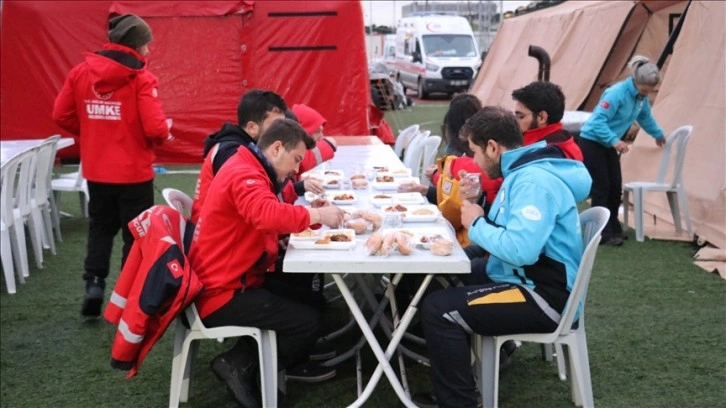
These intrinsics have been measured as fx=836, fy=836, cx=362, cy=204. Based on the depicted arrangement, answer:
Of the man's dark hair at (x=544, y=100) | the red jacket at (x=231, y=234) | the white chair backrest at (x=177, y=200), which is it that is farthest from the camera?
the man's dark hair at (x=544, y=100)

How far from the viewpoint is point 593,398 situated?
3732 mm

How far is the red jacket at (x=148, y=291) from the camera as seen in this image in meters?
3.16

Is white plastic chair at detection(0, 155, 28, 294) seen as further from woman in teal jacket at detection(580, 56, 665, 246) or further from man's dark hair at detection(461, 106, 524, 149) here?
woman in teal jacket at detection(580, 56, 665, 246)

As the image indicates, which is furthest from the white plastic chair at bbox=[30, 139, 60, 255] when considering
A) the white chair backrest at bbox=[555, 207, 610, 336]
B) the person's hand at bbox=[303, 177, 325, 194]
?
the white chair backrest at bbox=[555, 207, 610, 336]

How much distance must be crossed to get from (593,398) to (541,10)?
1245 cm

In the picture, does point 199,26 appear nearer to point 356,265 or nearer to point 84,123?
point 84,123

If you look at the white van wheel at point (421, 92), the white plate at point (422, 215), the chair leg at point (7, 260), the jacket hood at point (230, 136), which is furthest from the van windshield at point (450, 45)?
the jacket hood at point (230, 136)

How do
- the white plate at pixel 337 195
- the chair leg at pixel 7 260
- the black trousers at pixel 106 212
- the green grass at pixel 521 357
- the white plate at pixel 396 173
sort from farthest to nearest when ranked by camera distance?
the chair leg at pixel 7 260 → the white plate at pixel 396 173 → the black trousers at pixel 106 212 → the white plate at pixel 337 195 → the green grass at pixel 521 357

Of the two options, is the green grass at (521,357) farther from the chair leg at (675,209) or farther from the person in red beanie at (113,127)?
the chair leg at (675,209)

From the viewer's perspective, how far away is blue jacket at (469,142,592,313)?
3.01 meters

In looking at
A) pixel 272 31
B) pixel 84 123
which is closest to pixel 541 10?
pixel 272 31

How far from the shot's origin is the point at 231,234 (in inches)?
131

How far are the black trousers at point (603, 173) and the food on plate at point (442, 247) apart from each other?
3.82 metres

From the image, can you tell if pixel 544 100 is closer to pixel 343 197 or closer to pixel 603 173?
pixel 343 197
